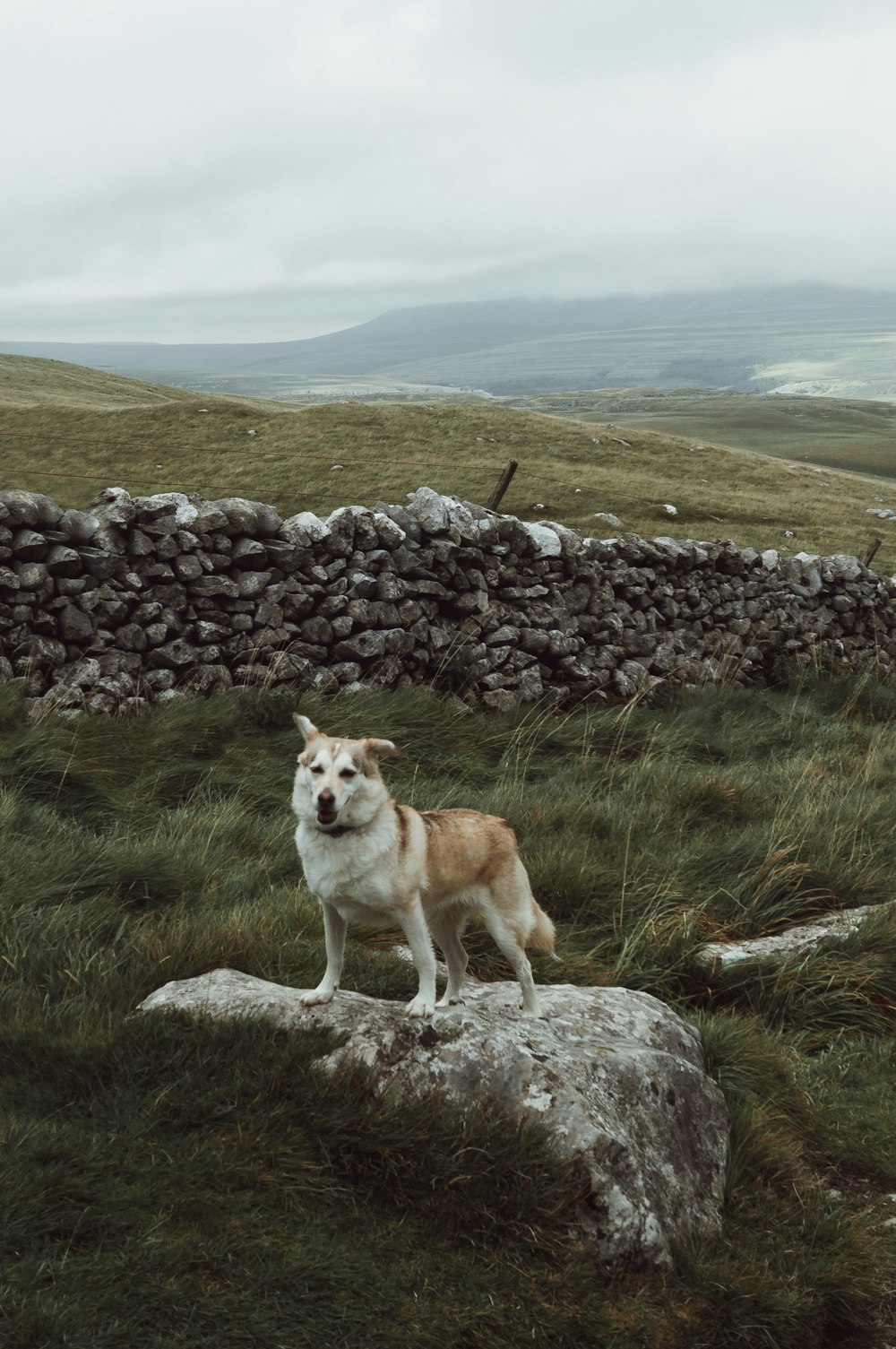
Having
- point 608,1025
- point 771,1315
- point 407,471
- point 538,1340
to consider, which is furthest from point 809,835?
point 407,471

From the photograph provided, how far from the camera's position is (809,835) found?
7664mm

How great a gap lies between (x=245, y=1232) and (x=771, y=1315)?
1.77 metres

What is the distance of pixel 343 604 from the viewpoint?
10750 millimetres

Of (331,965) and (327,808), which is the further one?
(331,965)

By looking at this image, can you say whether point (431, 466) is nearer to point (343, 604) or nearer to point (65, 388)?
point (343, 604)

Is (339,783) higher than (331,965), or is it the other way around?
(339,783)

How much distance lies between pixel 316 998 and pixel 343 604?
7.00 metres

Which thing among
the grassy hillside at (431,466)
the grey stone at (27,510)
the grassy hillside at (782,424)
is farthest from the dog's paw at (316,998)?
the grassy hillside at (782,424)

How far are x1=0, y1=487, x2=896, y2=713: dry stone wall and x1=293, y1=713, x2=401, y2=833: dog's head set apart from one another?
5.42 metres

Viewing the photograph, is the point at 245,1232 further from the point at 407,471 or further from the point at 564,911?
the point at 407,471

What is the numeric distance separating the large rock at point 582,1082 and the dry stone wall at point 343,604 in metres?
5.38

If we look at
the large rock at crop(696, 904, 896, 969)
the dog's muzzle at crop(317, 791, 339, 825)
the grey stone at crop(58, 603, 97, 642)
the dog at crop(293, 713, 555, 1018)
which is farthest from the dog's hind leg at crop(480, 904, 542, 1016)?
the grey stone at crop(58, 603, 97, 642)

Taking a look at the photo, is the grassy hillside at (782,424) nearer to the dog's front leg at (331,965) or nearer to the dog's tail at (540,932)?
the dog's tail at (540,932)

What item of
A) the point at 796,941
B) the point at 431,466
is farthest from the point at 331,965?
the point at 431,466
